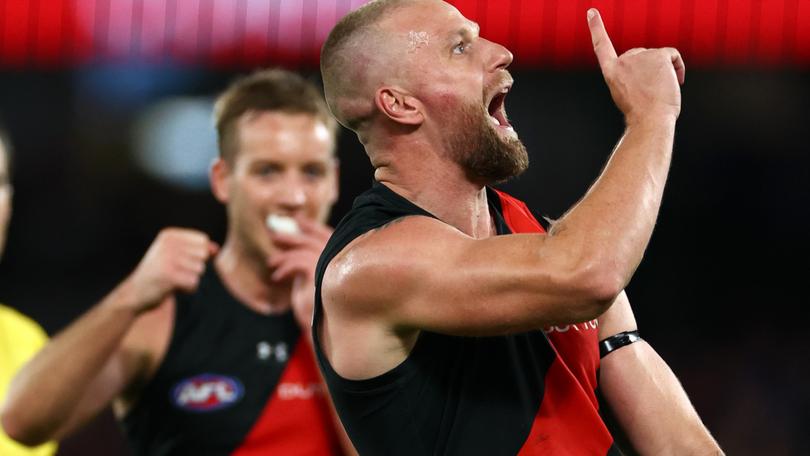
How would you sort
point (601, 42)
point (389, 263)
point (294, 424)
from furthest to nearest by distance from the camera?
1. point (294, 424)
2. point (601, 42)
3. point (389, 263)

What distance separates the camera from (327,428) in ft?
10.7

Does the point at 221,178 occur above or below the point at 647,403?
above

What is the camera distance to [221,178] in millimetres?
3604

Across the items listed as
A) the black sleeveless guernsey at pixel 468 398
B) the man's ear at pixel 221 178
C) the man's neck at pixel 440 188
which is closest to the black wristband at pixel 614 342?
the black sleeveless guernsey at pixel 468 398

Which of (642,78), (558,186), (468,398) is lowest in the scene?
(558,186)

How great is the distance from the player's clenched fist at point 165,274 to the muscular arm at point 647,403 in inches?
48.6

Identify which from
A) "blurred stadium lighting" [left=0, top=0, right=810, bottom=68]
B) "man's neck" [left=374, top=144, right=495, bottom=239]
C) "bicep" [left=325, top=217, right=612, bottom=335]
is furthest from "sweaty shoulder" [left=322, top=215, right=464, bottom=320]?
"blurred stadium lighting" [left=0, top=0, right=810, bottom=68]

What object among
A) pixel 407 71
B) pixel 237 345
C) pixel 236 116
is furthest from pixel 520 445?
pixel 236 116

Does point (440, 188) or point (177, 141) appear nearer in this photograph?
point (440, 188)

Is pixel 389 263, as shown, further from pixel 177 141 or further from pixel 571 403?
pixel 177 141

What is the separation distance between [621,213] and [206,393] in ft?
5.73

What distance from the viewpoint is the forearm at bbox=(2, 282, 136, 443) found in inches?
121

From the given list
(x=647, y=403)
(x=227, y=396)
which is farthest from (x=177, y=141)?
(x=647, y=403)

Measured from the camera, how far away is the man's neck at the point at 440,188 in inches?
89.1
